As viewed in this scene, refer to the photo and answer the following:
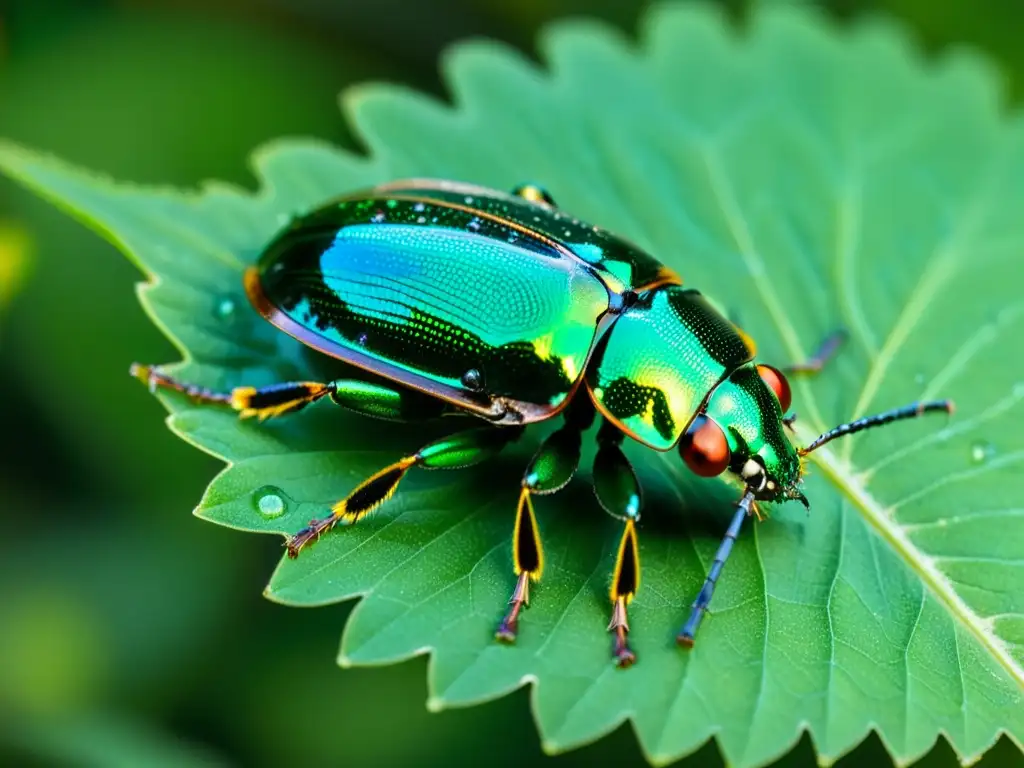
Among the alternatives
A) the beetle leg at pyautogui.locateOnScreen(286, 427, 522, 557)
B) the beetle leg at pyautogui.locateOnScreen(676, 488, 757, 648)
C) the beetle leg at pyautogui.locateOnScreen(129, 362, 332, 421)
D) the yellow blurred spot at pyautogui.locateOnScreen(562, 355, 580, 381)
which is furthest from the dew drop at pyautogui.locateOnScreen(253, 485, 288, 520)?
the beetle leg at pyautogui.locateOnScreen(676, 488, 757, 648)

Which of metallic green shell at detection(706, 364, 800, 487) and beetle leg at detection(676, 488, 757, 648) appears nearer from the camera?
beetle leg at detection(676, 488, 757, 648)

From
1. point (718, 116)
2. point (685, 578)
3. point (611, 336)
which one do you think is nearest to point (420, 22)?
point (718, 116)

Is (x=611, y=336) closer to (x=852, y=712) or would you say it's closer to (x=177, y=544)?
(x=852, y=712)

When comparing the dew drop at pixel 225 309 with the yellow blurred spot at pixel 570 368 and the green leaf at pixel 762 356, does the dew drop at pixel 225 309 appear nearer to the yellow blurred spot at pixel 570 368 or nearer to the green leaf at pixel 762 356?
the green leaf at pixel 762 356

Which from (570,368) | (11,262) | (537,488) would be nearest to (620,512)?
(537,488)

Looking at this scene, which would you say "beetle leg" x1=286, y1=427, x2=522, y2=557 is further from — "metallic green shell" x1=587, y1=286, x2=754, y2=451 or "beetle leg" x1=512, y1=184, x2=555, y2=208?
"beetle leg" x1=512, y1=184, x2=555, y2=208

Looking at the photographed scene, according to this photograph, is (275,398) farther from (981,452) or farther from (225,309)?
(981,452)
